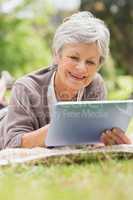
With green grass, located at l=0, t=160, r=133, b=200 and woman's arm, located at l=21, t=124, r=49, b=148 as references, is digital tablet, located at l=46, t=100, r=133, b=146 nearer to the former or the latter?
woman's arm, located at l=21, t=124, r=49, b=148

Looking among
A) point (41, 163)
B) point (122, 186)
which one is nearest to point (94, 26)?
point (41, 163)

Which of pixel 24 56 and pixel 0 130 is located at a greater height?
pixel 0 130

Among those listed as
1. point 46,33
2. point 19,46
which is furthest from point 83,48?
point 46,33

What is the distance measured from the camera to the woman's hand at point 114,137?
11.9 ft

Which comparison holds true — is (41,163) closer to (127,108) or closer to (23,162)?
(23,162)

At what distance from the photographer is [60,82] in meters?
3.89

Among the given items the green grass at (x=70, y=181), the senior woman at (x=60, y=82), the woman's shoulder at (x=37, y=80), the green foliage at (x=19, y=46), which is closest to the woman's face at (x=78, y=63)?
the senior woman at (x=60, y=82)

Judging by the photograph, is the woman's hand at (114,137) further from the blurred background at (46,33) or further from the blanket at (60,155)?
the blurred background at (46,33)

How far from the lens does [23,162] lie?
3293 millimetres

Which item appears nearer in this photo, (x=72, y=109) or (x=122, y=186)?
(x=122, y=186)

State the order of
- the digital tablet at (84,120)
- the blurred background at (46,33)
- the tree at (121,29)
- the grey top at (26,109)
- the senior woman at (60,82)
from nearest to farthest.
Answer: the digital tablet at (84,120)
the senior woman at (60,82)
the grey top at (26,109)
the blurred background at (46,33)
the tree at (121,29)

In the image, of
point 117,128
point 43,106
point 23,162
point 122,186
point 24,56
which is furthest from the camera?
point 24,56

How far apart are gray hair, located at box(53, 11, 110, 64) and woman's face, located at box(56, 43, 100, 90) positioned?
31 mm

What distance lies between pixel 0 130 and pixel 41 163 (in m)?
0.86
